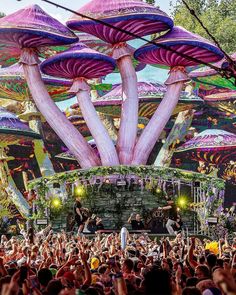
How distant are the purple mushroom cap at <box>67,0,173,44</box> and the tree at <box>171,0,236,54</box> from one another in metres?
17.1

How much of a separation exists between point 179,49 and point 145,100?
805 centimetres

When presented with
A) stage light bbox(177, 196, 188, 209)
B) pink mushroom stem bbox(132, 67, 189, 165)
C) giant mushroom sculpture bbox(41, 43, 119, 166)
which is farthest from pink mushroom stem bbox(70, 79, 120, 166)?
stage light bbox(177, 196, 188, 209)

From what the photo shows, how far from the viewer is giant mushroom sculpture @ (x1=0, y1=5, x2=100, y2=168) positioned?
29391 millimetres

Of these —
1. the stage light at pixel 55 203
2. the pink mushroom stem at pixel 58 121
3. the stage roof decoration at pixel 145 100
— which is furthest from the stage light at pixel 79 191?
the stage roof decoration at pixel 145 100

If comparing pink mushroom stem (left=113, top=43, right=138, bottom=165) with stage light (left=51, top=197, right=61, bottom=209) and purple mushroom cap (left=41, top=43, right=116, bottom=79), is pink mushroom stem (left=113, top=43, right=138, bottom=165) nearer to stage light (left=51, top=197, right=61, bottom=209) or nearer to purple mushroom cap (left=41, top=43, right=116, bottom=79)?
purple mushroom cap (left=41, top=43, right=116, bottom=79)

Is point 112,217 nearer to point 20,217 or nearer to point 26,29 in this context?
point 26,29

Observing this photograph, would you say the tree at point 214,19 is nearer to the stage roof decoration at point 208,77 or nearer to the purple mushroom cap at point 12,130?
the stage roof decoration at point 208,77

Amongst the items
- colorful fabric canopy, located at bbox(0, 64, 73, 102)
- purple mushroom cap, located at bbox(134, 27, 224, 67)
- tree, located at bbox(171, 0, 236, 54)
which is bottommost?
purple mushroom cap, located at bbox(134, 27, 224, 67)

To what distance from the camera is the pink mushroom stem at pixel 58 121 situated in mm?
30328

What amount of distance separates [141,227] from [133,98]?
7193mm

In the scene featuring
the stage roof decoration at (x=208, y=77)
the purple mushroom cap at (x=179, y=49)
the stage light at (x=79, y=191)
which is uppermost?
the stage roof decoration at (x=208, y=77)

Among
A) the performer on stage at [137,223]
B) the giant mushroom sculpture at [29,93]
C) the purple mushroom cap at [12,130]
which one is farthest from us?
the giant mushroom sculpture at [29,93]

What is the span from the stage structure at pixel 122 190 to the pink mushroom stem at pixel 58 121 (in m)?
2.13

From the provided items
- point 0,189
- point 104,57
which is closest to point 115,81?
point 0,189
